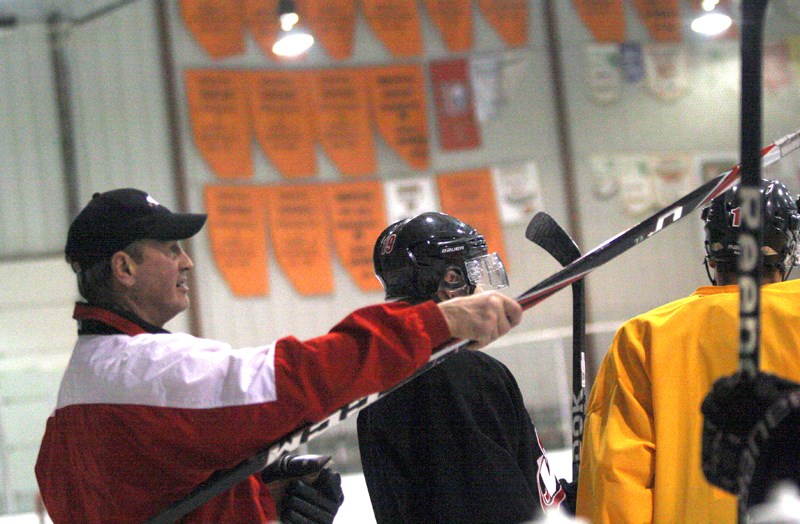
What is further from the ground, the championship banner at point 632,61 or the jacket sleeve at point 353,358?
the championship banner at point 632,61

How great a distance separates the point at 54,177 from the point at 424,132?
7.64ft

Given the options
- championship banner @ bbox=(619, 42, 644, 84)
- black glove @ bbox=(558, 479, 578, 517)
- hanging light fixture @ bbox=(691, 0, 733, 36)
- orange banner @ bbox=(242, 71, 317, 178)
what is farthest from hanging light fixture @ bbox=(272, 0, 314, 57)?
black glove @ bbox=(558, 479, 578, 517)

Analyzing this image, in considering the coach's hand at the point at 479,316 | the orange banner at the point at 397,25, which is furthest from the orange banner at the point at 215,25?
the coach's hand at the point at 479,316

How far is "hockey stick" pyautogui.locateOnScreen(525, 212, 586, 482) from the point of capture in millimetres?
2184

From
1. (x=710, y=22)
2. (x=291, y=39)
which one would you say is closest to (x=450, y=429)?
(x=291, y=39)

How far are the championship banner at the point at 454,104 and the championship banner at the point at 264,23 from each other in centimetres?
104

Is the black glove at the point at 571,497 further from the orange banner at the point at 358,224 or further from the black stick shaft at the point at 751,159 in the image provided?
the orange banner at the point at 358,224

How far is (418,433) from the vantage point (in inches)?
73.1

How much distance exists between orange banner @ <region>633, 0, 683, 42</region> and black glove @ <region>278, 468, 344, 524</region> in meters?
5.49

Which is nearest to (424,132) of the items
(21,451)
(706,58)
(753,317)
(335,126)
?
(335,126)

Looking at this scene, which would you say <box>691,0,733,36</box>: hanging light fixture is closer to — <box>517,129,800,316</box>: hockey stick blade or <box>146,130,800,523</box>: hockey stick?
<box>146,130,800,523</box>: hockey stick

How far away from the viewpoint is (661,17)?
6.67 m

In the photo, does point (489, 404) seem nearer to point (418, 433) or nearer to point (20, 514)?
point (418, 433)

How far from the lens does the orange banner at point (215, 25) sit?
6039 mm
